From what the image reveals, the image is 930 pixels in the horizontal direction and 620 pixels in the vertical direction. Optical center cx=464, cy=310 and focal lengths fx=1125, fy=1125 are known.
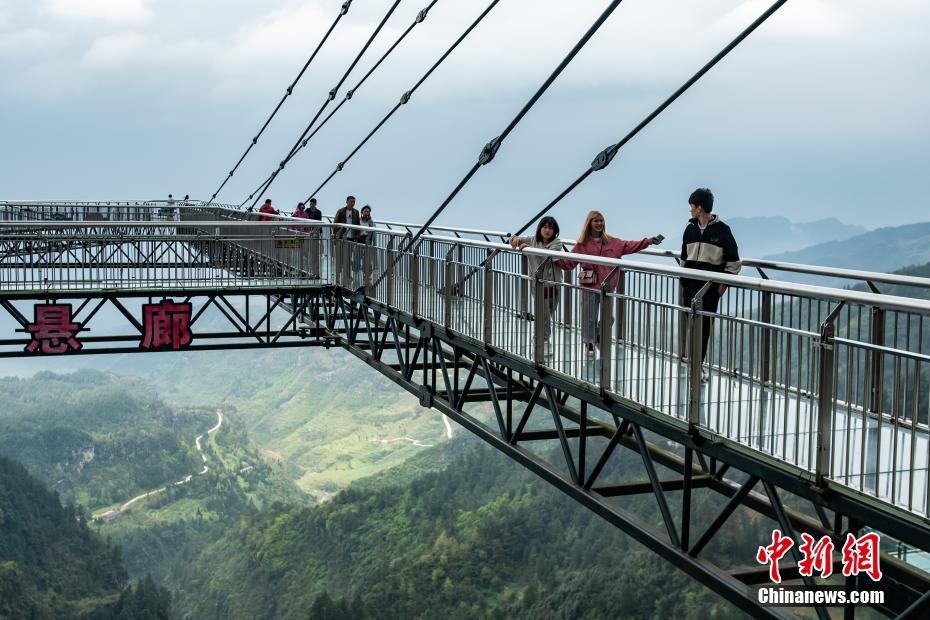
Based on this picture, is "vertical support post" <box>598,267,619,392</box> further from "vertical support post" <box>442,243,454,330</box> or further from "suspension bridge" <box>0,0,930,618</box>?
"vertical support post" <box>442,243,454,330</box>

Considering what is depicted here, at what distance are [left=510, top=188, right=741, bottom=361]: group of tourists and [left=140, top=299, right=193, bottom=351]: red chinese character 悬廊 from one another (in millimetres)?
10903

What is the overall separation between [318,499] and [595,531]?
96483mm

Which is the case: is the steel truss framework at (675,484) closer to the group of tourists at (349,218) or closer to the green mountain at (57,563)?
the group of tourists at (349,218)

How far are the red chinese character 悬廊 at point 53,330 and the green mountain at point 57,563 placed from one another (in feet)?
343

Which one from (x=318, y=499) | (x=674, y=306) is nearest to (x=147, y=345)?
(x=674, y=306)

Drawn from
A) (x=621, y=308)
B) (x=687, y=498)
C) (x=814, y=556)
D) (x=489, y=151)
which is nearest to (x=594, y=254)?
(x=621, y=308)

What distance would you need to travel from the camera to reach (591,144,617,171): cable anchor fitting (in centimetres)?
1175

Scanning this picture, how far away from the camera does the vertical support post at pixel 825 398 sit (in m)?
6.64

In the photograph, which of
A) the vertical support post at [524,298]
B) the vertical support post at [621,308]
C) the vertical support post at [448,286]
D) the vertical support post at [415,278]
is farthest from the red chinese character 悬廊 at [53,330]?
the vertical support post at [621,308]

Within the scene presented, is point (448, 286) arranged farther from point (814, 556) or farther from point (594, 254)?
point (814, 556)

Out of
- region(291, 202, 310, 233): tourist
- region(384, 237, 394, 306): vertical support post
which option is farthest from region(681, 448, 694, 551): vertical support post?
region(291, 202, 310, 233): tourist

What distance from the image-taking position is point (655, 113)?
36.6 feet

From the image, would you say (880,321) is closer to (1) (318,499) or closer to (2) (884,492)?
(2) (884,492)

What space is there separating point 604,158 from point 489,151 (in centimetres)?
213
